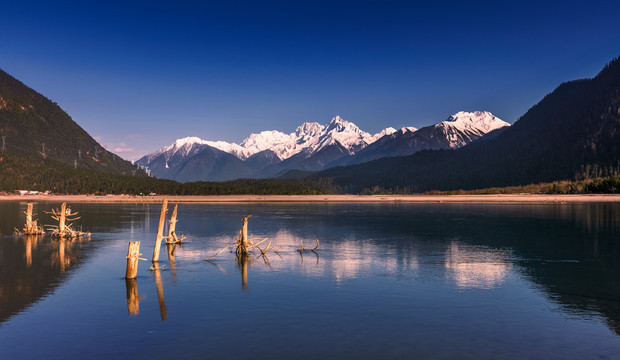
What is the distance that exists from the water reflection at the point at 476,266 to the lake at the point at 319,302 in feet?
0.58

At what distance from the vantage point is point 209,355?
859 inches

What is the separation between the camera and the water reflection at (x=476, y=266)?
37.8 meters

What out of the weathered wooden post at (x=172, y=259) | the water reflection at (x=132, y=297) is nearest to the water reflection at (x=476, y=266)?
the water reflection at (x=132, y=297)

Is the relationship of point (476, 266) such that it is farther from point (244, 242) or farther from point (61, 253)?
point (61, 253)

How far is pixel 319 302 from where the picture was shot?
104 ft

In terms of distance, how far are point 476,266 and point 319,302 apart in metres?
20.1

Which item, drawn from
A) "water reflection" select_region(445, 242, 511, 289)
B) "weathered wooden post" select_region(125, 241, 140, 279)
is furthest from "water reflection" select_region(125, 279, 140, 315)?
"water reflection" select_region(445, 242, 511, 289)

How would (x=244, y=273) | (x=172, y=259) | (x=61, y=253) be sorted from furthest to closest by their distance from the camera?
(x=61, y=253)
(x=172, y=259)
(x=244, y=273)

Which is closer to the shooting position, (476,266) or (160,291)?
(160,291)

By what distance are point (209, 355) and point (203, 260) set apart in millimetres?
28180

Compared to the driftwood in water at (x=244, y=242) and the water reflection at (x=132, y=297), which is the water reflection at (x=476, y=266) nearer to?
the driftwood in water at (x=244, y=242)

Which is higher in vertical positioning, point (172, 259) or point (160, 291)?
point (172, 259)

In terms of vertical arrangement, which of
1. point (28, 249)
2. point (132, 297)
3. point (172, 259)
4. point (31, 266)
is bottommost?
point (132, 297)

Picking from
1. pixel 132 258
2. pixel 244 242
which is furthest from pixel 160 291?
pixel 244 242
